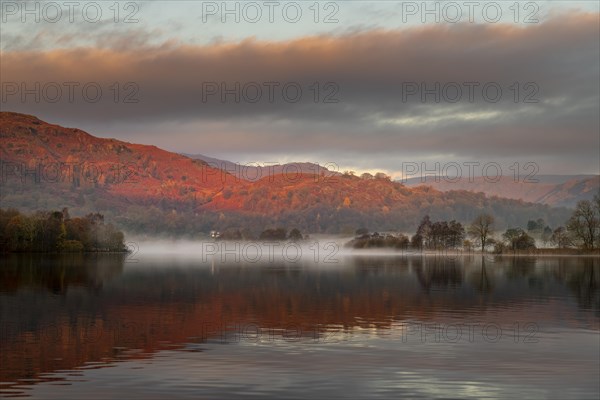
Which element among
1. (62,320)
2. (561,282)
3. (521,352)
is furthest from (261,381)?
(561,282)

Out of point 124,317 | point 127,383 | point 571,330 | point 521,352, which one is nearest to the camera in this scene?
point 127,383

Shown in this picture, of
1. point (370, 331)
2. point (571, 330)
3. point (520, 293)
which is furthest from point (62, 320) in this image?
point (520, 293)

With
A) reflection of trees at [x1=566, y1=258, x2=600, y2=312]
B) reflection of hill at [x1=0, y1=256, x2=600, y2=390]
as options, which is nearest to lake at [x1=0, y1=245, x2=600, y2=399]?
reflection of hill at [x1=0, y1=256, x2=600, y2=390]

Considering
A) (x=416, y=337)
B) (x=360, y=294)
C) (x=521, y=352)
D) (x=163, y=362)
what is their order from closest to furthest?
(x=163, y=362) → (x=521, y=352) → (x=416, y=337) → (x=360, y=294)

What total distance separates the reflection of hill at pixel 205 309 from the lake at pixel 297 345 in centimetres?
22

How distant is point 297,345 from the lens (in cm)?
5628

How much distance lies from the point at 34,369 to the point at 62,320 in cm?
2530

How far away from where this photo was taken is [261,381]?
4306 cm

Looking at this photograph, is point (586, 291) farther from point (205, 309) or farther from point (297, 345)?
point (297, 345)

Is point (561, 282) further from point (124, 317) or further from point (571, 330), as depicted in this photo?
point (124, 317)

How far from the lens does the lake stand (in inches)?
1640

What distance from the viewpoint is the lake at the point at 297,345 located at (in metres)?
41.7

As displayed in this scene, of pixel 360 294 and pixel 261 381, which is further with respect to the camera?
pixel 360 294

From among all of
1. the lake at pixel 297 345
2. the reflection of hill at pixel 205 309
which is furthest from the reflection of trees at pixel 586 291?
the lake at pixel 297 345
